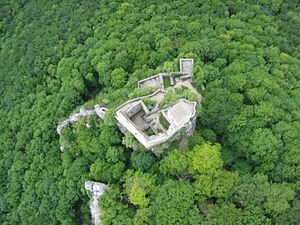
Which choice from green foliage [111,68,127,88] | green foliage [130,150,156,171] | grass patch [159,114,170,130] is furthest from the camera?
green foliage [111,68,127,88]

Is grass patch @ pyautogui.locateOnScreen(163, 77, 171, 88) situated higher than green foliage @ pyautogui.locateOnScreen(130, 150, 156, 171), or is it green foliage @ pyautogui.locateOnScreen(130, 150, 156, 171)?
grass patch @ pyautogui.locateOnScreen(163, 77, 171, 88)

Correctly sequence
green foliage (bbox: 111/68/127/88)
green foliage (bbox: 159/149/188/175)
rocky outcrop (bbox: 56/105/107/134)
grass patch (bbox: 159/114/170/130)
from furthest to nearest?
green foliage (bbox: 111/68/127/88) → rocky outcrop (bbox: 56/105/107/134) → grass patch (bbox: 159/114/170/130) → green foliage (bbox: 159/149/188/175)

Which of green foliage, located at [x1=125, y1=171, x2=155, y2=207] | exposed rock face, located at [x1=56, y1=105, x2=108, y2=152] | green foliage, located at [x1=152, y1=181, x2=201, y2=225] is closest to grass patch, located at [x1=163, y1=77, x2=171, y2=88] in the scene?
exposed rock face, located at [x1=56, y1=105, x2=108, y2=152]

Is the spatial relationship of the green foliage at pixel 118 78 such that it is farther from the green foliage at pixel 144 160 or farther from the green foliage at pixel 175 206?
the green foliage at pixel 175 206

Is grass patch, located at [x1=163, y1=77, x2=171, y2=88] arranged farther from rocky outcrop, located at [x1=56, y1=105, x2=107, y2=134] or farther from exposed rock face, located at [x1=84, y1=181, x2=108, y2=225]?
exposed rock face, located at [x1=84, y1=181, x2=108, y2=225]

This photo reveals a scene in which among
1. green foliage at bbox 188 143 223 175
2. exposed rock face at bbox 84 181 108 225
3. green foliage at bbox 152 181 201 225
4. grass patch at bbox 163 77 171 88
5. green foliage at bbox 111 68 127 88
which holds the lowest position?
exposed rock face at bbox 84 181 108 225

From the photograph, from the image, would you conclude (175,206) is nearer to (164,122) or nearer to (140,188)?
(140,188)

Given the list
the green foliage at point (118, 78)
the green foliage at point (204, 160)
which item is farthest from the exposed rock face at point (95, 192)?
the green foliage at point (118, 78)
